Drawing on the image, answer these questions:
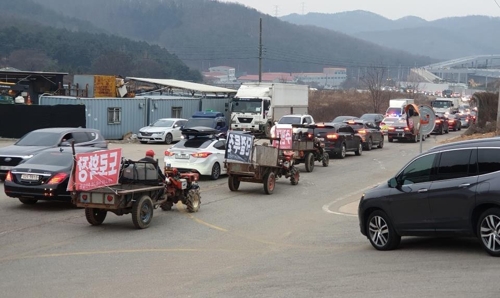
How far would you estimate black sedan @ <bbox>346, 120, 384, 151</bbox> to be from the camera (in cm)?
3872

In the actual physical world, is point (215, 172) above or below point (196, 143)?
below

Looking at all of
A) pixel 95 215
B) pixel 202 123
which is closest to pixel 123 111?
pixel 202 123

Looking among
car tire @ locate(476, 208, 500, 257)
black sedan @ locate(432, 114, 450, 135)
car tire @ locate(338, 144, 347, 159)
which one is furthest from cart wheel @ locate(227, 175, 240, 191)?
black sedan @ locate(432, 114, 450, 135)

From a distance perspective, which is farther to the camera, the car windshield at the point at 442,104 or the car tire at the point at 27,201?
the car windshield at the point at 442,104

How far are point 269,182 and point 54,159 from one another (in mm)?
6351

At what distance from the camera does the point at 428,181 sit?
39.2 feet

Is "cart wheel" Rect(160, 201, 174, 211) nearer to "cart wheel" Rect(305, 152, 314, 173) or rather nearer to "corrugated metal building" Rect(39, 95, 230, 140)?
"cart wheel" Rect(305, 152, 314, 173)

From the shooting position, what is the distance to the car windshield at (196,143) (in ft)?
77.7

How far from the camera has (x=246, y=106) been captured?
156ft

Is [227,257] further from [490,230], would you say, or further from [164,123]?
[164,123]

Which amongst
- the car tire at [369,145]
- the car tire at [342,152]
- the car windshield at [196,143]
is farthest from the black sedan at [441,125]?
the car windshield at [196,143]

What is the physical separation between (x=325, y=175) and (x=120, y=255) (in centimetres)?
1527

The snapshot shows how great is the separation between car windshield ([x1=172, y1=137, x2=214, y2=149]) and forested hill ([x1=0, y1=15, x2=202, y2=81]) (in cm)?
8407

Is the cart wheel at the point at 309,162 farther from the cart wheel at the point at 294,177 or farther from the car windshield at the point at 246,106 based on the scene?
the car windshield at the point at 246,106
